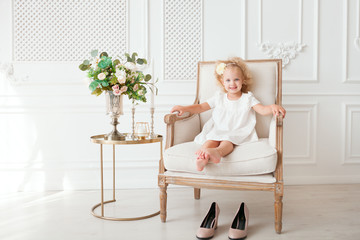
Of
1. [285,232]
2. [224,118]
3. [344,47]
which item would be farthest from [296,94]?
[285,232]

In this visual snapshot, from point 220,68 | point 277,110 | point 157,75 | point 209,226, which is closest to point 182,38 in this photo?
point 157,75

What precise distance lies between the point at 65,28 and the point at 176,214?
180cm

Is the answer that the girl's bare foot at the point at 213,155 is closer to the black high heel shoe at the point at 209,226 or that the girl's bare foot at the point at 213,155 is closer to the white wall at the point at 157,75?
the black high heel shoe at the point at 209,226

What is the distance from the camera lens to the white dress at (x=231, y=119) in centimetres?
220

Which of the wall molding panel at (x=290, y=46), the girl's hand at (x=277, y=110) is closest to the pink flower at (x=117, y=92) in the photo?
the girl's hand at (x=277, y=110)

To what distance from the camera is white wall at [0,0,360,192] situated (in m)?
2.81

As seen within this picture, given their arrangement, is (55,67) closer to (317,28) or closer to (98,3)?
(98,3)

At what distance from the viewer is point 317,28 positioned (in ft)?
9.48

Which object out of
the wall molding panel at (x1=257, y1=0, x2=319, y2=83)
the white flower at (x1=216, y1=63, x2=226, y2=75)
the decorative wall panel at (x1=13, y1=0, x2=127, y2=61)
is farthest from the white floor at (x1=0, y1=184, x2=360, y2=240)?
the decorative wall panel at (x1=13, y1=0, x2=127, y2=61)

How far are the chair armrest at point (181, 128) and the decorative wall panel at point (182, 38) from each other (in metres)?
0.65

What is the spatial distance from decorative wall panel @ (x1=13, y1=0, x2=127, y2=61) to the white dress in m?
1.08

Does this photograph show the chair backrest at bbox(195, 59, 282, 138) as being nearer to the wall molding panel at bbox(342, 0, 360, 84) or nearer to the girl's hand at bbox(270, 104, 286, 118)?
the girl's hand at bbox(270, 104, 286, 118)

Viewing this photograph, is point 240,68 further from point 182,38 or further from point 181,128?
point 182,38

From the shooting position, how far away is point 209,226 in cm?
184
